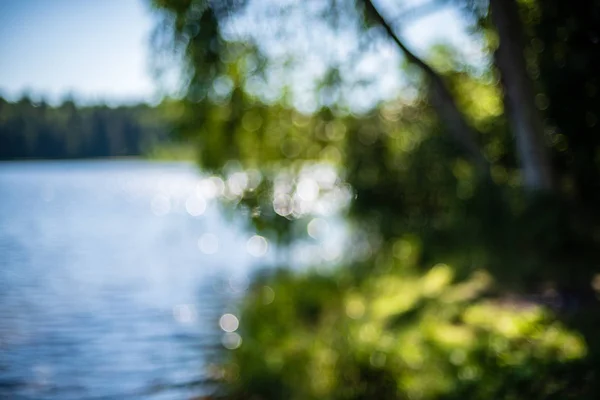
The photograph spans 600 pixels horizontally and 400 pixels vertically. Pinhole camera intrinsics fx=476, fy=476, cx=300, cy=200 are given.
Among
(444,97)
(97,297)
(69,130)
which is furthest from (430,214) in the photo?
(97,297)

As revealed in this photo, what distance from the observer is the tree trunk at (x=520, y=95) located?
16.0ft

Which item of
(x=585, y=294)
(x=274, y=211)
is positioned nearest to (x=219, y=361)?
(x=274, y=211)

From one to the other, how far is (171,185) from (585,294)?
56.4 meters

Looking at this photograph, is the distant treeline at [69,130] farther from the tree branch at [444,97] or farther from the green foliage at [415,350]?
the green foliage at [415,350]

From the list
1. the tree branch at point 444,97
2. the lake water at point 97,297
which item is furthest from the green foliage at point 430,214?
the lake water at point 97,297

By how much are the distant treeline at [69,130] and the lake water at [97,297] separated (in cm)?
32

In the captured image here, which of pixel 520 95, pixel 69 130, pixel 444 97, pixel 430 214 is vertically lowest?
pixel 430 214

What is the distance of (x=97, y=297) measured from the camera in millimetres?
11969

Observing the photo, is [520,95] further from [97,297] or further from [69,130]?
[97,297]

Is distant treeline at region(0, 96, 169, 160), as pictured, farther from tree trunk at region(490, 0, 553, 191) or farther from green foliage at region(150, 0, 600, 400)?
tree trunk at region(490, 0, 553, 191)

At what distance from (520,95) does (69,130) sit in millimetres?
4580

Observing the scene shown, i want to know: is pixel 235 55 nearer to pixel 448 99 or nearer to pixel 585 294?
pixel 448 99

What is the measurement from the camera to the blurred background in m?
4.62

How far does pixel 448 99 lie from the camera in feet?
19.4
